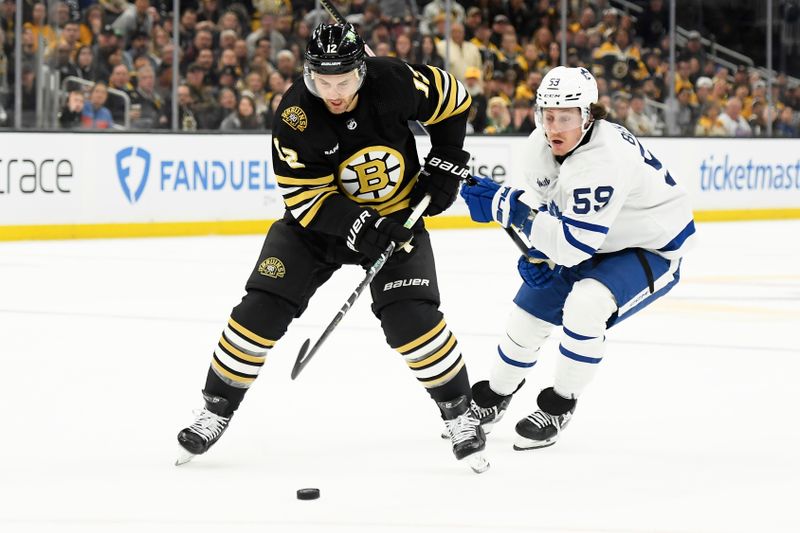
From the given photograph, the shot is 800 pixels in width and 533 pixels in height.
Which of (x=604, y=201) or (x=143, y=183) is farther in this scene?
(x=143, y=183)

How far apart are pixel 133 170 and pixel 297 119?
6384mm

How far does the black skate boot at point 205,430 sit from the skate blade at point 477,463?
60cm

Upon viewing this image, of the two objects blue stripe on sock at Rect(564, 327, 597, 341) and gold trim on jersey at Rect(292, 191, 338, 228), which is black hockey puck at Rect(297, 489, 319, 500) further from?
blue stripe on sock at Rect(564, 327, 597, 341)

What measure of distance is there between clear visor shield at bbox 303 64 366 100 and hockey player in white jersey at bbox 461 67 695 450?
0.51m

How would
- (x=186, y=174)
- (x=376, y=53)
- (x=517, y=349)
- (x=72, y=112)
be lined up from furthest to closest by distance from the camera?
(x=376, y=53) < (x=186, y=174) < (x=72, y=112) < (x=517, y=349)

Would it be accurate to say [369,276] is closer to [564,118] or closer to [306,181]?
[306,181]

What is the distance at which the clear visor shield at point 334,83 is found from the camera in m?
2.97

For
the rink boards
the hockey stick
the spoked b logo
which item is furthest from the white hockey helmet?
the spoked b logo

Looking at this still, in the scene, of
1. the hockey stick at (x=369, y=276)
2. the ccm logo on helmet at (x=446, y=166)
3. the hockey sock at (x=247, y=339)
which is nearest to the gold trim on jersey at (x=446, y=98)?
the ccm logo on helmet at (x=446, y=166)

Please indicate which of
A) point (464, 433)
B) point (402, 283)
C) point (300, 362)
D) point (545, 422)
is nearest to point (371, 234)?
point (402, 283)

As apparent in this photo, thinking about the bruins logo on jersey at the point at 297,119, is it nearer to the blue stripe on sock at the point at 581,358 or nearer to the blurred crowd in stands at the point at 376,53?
the blue stripe on sock at the point at 581,358

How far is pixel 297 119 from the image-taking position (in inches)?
120

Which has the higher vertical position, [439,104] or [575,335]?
[439,104]

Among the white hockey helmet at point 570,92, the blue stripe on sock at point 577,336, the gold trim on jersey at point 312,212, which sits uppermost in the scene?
the white hockey helmet at point 570,92
